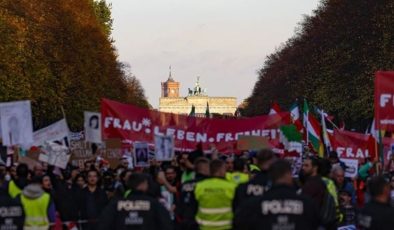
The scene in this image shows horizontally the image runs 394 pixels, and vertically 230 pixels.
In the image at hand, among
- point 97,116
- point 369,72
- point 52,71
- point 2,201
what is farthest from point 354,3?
point 2,201

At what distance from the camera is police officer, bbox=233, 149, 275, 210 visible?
11359 millimetres

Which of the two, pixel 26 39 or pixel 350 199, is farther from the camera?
pixel 26 39

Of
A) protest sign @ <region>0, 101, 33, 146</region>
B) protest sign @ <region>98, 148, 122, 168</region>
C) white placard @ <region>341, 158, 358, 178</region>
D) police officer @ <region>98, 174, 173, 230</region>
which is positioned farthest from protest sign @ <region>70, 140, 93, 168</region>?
police officer @ <region>98, 174, 173, 230</region>

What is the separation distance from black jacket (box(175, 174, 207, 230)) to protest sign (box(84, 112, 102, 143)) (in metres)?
5.34

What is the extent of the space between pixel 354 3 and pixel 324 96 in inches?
193

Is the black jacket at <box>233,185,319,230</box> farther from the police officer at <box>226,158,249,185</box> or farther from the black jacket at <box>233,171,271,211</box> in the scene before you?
the police officer at <box>226,158,249,185</box>

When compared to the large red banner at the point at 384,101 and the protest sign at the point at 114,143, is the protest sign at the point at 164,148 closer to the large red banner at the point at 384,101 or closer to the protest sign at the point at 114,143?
the protest sign at the point at 114,143

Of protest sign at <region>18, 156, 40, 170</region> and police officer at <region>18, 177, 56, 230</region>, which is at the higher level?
protest sign at <region>18, 156, 40, 170</region>

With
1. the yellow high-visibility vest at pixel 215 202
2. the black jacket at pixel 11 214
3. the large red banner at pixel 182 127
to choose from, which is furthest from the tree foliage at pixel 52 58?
the yellow high-visibility vest at pixel 215 202

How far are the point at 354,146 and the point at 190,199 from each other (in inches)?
369

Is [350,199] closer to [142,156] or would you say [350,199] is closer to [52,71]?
[142,156]

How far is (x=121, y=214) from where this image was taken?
10.5 metres

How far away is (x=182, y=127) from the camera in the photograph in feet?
65.8

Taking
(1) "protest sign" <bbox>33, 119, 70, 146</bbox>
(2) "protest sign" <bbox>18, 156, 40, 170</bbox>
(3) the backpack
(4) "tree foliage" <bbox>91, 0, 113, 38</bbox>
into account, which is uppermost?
(4) "tree foliage" <bbox>91, 0, 113, 38</bbox>
